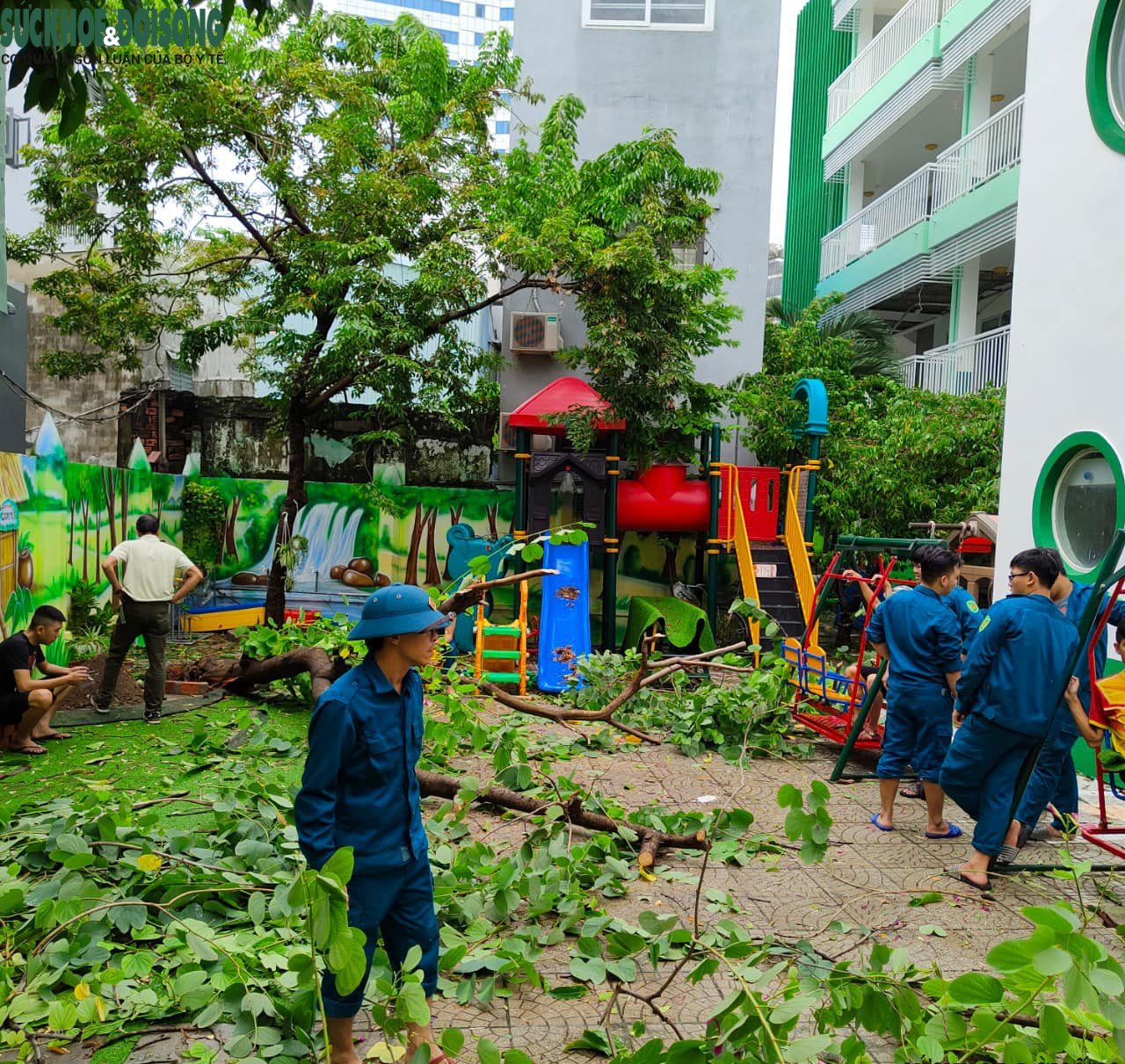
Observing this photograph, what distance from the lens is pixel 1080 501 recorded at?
25.6 ft

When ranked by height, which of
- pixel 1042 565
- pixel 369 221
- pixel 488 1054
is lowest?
pixel 488 1054

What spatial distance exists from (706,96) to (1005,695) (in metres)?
12.6

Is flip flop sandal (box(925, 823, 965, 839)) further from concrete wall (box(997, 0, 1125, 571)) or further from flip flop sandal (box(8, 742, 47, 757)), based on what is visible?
flip flop sandal (box(8, 742, 47, 757))

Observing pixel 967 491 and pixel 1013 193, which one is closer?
pixel 967 491

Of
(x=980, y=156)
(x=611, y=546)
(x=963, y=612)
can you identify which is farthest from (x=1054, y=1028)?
(x=980, y=156)

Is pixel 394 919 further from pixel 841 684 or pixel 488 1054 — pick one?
pixel 841 684

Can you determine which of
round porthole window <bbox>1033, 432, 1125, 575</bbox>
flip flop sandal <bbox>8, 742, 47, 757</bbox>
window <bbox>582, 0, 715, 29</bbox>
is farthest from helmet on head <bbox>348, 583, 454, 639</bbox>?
window <bbox>582, 0, 715, 29</bbox>

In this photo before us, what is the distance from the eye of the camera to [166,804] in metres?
5.64

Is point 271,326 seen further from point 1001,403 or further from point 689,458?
point 1001,403

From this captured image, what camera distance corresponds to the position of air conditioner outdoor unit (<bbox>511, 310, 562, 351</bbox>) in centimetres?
1422

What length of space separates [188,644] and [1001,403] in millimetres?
10766

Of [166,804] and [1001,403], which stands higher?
[1001,403]

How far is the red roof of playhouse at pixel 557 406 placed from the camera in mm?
12273

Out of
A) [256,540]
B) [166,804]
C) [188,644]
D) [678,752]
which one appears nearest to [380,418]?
[256,540]
